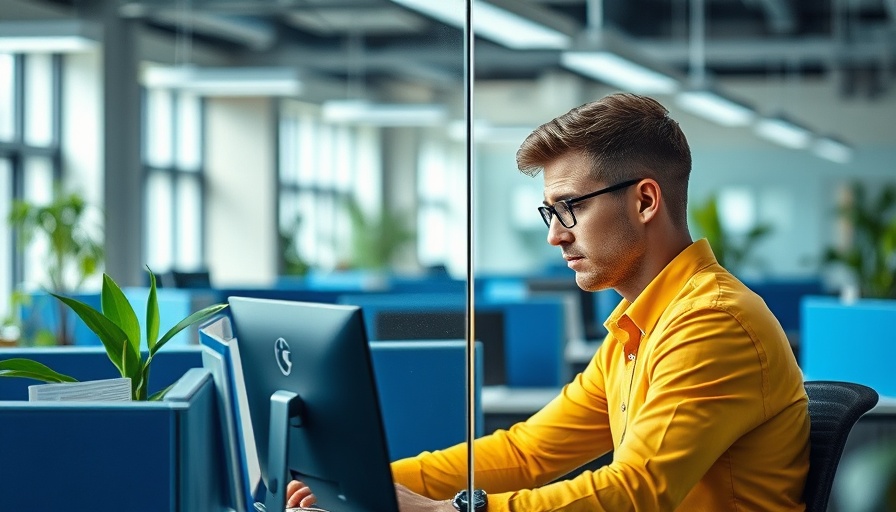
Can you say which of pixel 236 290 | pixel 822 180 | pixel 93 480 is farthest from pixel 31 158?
pixel 822 180

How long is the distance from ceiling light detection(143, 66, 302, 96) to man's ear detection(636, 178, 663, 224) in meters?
5.98

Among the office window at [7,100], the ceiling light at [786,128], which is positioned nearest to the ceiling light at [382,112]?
the office window at [7,100]

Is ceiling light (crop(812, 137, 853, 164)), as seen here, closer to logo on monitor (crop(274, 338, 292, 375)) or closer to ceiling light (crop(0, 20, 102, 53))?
ceiling light (crop(0, 20, 102, 53))

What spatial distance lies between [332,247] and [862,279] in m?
6.37

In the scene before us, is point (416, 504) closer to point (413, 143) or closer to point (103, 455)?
point (103, 455)

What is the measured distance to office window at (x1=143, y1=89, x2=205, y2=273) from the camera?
10031mm

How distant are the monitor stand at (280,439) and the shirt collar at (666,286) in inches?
19.9

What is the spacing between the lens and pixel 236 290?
654 cm

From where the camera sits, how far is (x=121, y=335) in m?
1.75

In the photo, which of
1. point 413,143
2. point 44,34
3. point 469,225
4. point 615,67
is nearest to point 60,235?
point 44,34

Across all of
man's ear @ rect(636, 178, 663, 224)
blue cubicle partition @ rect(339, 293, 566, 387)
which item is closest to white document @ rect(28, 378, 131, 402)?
man's ear @ rect(636, 178, 663, 224)

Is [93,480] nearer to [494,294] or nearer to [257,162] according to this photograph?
[494,294]

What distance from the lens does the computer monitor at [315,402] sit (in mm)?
1454

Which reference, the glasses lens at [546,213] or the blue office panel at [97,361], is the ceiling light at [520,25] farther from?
the glasses lens at [546,213]
